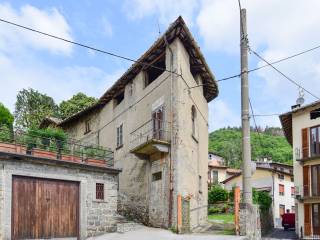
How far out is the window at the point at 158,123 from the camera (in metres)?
22.7

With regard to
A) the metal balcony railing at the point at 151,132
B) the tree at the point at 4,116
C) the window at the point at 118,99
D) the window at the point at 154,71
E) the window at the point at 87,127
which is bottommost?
the metal balcony railing at the point at 151,132

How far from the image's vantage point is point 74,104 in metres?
43.5

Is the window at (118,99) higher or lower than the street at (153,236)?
higher

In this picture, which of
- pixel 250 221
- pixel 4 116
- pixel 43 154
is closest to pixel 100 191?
pixel 43 154

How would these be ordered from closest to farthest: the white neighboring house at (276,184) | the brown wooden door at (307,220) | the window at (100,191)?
the window at (100,191) → the brown wooden door at (307,220) → the white neighboring house at (276,184)

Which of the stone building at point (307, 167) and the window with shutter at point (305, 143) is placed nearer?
the stone building at point (307, 167)

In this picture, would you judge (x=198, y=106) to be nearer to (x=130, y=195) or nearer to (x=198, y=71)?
(x=198, y=71)

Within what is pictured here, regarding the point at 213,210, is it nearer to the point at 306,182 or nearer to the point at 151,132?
the point at 306,182

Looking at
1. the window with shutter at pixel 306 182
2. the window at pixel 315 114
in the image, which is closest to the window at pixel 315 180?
the window with shutter at pixel 306 182

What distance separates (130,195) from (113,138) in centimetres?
569

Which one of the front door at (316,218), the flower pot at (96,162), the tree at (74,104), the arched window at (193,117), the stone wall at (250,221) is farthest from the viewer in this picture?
the tree at (74,104)

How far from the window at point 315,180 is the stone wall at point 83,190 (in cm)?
1609

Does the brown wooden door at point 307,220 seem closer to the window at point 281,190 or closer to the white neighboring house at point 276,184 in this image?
the white neighboring house at point 276,184

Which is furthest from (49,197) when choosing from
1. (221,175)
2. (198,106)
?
(221,175)
